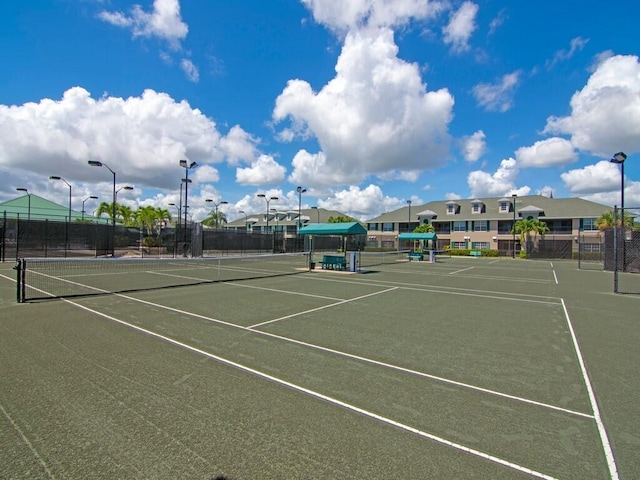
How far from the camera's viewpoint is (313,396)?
4098 millimetres

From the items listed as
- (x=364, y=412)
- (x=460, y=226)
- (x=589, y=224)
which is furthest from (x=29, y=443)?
(x=460, y=226)

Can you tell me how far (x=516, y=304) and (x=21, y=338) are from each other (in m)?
12.4

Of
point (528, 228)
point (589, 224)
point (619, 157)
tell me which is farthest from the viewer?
point (589, 224)

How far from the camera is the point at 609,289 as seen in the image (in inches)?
595

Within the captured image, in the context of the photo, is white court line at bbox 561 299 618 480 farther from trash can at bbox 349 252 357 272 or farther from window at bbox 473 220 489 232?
window at bbox 473 220 489 232

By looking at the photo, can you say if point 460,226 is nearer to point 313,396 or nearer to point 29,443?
point 313,396

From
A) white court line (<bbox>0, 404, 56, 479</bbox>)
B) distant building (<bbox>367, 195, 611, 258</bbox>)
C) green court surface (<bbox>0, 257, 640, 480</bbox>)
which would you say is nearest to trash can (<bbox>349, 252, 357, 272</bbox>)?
green court surface (<bbox>0, 257, 640, 480</bbox>)

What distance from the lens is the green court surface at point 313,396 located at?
2895 millimetres

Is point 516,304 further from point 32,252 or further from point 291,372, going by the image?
point 32,252

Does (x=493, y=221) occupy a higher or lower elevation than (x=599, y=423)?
higher

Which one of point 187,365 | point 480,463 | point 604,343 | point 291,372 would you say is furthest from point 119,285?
point 604,343

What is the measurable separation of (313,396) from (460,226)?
64.3 meters

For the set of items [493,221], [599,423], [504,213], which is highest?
[504,213]

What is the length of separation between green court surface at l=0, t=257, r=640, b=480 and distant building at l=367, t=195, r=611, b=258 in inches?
1906
